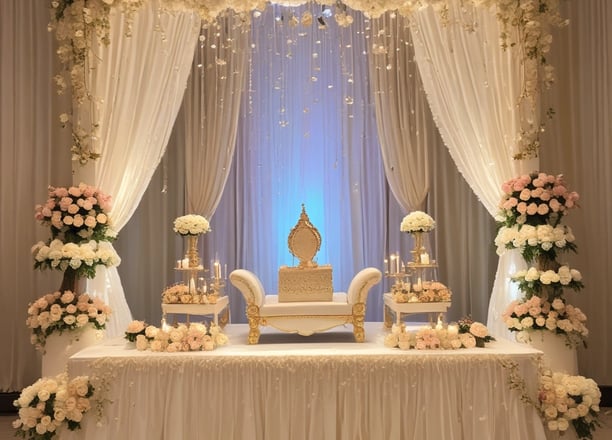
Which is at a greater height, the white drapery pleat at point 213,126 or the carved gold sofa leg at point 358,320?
the white drapery pleat at point 213,126

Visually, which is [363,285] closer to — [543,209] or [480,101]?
[543,209]

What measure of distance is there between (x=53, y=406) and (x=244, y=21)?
310 centimetres

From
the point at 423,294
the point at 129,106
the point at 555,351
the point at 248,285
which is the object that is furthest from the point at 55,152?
the point at 555,351

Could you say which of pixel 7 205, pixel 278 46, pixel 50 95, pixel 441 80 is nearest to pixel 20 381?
pixel 7 205

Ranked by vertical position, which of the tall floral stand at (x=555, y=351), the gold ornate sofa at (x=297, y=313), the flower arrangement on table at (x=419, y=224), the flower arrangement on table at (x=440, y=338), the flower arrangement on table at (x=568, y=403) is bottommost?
the flower arrangement on table at (x=568, y=403)

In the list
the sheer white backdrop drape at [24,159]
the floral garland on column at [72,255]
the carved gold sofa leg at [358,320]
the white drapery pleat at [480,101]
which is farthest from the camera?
the sheer white backdrop drape at [24,159]

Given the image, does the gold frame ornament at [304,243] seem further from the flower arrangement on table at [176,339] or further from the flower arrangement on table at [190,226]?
the flower arrangement on table at [176,339]

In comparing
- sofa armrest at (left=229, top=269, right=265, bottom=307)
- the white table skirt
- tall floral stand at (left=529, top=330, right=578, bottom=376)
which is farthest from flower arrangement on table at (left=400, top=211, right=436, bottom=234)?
sofa armrest at (left=229, top=269, right=265, bottom=307)

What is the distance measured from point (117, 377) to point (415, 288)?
2251mm

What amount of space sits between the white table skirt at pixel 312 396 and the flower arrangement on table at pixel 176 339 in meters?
0.15

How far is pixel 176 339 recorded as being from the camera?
4098 mm

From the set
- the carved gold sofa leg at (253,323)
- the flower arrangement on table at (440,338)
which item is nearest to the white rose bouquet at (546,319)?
the flower arrangement on table at (440,338)

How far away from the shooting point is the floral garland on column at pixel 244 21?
4.62m

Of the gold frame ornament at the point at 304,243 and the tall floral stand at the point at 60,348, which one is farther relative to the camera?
the gold frame ornament at the point at 304,243
